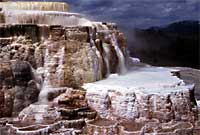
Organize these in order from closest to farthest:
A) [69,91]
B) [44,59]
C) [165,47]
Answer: [69,91], [44,59], [165,47]

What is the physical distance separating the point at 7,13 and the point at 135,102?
328cm

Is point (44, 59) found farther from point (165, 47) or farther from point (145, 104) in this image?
point (165, 47)

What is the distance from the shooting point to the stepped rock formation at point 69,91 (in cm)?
672

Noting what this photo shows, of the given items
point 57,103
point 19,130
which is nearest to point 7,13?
point 57,103

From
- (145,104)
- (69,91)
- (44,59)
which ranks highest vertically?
(44,59)

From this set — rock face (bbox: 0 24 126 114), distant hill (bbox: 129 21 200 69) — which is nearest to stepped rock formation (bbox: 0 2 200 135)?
rock face (bbox: 0 24 126 114)

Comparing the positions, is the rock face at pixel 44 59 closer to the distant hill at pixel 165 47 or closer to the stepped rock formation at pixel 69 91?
the stepped rock formation at pixel 69 91

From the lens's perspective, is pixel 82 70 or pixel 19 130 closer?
pixel 19 130

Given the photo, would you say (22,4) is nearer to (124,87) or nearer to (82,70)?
(82,70)

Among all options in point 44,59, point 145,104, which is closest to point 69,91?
point 44,59

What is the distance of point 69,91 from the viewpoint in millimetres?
7348

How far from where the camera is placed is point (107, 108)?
7.14 metres

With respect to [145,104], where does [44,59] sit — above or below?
above

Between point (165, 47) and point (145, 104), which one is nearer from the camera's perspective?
point (145, 104)
